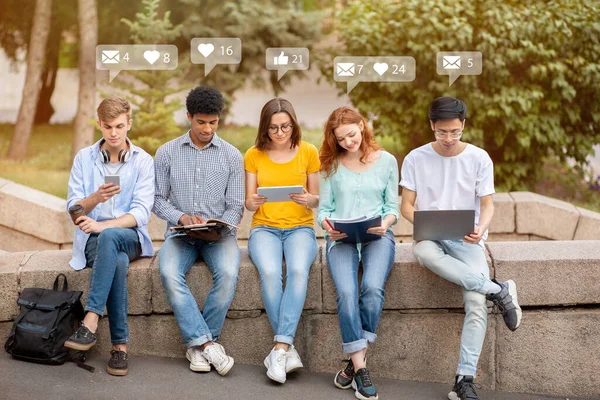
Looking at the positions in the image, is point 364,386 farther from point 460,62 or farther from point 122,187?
point 460,62

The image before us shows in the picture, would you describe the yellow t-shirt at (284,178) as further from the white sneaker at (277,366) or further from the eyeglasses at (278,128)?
the white sneaker at (277,366)

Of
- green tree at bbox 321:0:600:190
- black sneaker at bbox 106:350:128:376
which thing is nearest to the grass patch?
green tree at bbox 321:0:600:190

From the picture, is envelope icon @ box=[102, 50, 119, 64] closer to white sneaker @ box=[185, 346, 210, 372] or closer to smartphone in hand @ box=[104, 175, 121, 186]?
smartphone in hand @ box=[104, 175, 121, 186]

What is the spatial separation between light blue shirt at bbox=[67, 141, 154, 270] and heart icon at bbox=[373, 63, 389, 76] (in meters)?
3.55

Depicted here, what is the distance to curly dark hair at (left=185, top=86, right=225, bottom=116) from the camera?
17.5 feet

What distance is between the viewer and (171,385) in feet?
16.4

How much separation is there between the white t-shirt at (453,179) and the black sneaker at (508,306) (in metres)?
0.41

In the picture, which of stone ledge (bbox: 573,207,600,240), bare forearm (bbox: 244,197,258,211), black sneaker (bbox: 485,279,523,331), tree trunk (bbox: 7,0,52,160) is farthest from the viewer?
tree trunk (bbox: 7,0,52,160)

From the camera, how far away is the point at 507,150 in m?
8.51

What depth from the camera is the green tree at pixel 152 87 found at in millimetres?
8273

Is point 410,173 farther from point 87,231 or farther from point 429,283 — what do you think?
point 87,231

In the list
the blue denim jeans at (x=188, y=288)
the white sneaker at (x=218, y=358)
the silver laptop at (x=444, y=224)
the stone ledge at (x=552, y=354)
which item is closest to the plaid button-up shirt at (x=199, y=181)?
the blue denim jeans at (x=188, y=288)

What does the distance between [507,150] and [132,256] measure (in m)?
4.53

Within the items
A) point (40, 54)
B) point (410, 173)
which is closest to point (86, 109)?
point (40, 54)
